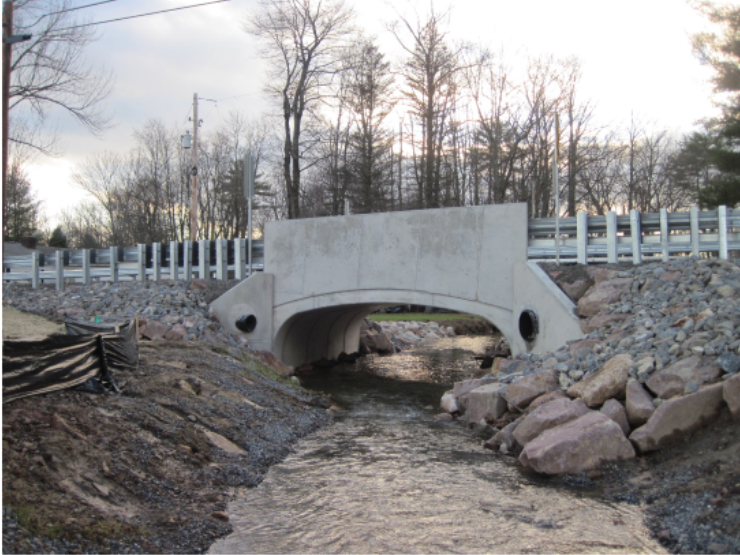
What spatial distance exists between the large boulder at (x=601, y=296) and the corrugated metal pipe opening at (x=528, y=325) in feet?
3.34

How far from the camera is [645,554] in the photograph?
497 cm

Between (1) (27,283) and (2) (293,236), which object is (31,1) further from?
(2) (293,236)

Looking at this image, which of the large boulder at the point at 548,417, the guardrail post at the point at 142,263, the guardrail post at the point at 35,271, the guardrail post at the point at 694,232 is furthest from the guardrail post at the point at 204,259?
the guardrail post at the point at 694,232

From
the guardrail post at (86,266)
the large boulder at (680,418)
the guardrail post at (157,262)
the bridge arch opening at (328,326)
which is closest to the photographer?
the large boulder at (680,418)

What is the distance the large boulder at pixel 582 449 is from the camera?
688cm

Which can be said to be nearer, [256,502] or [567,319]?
[256,502]

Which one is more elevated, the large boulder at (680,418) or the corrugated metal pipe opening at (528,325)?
the corrugated metal pipe opening at (528,325)

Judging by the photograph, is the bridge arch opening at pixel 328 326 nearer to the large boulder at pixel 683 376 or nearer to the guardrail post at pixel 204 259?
the guardrail post at pixel 204 259

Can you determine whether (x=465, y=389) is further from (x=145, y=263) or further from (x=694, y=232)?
(x=145, y=263)

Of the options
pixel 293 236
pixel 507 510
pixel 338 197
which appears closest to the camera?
pixel 507 510

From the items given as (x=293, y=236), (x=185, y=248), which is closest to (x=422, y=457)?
(x=293, y=236)

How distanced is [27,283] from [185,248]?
579cm

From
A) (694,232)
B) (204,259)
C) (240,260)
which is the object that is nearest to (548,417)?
(694,232)

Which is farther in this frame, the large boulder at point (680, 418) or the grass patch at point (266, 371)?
the grass patch at point (266, 371)
